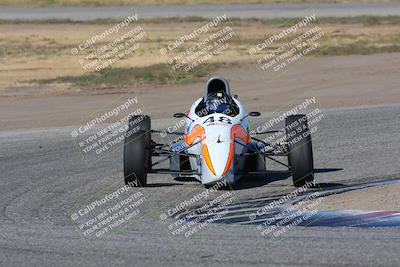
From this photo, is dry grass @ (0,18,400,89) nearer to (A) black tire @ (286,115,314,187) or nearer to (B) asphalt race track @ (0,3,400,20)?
(B) asphalt race track @ (0,3,400,20)

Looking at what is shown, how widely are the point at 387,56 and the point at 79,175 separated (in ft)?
68.6

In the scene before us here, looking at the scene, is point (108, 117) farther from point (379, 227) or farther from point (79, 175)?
point (379, 227)

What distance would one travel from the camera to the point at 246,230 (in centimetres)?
1373

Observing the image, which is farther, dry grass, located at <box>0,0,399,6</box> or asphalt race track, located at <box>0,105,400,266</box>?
dry grass, located at <box>0,0,399,6</box>

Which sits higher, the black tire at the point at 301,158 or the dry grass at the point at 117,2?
the dry grass at the point at 117,2

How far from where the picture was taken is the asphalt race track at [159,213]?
40.5ft

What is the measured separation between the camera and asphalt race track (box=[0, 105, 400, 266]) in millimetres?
12344

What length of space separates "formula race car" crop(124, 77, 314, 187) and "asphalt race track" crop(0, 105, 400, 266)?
12.8 inches

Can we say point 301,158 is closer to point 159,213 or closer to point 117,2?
point 159,213

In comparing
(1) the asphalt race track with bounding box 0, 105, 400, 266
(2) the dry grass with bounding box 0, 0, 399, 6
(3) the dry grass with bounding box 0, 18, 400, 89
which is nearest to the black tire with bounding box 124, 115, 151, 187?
(1) the asphalt race track with bounding box 0, 105, 400, 266

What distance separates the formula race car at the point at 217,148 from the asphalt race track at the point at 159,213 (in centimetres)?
32

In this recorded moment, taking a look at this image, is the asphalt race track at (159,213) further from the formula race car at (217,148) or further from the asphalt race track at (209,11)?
the asphalt race track at (209,11)

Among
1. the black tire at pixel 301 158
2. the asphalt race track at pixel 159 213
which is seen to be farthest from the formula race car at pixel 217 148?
the asphalt race track at pixel 159 213

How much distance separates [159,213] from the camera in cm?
1533
